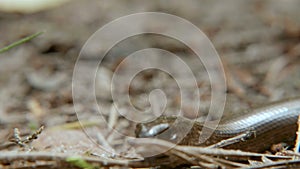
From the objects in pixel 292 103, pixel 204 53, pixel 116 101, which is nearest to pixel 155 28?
pixel 204 53

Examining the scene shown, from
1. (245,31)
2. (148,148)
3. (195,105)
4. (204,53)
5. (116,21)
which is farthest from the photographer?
(116,21)

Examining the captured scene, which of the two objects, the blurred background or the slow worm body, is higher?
the blurred background

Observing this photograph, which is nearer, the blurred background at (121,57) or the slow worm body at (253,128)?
the slow worm body at (253,128)

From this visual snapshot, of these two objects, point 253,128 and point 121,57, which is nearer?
point 253,128

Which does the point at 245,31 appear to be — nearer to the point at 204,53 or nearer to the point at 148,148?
the point at 204,53

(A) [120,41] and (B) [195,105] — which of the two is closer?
(B) [195,105]

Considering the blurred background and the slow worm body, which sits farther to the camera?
the blurred background

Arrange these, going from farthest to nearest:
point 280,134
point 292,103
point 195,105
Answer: point 195,105, point 292,103, point 280,134

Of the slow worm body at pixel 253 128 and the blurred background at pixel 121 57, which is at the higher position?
the blurred background at pixel 121 57
